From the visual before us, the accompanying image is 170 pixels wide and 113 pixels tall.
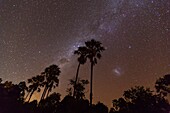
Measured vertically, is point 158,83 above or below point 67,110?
above

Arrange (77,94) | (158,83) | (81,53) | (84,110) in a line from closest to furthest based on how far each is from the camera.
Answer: (84,110) → (81,53) → (158,83) → (77,94)

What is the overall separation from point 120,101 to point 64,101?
17.5 meters

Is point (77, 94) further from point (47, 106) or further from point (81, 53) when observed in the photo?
point (81, 53)

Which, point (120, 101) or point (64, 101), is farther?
point (120, 101)

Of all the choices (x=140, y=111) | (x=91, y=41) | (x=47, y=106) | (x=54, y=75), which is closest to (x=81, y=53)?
(x=91, y=41)

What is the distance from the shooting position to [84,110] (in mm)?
50906

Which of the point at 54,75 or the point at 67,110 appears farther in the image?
the point at 54,75

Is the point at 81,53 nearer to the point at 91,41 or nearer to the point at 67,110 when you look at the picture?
the point at 91,41

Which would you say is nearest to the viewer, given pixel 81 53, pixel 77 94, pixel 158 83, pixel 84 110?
pixel 84 110

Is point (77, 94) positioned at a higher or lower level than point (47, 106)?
higher

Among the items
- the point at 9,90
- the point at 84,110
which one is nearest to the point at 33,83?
the point at 9,90

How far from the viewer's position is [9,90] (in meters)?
61.7

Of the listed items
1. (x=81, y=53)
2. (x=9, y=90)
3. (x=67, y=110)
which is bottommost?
(x=67, y=110)

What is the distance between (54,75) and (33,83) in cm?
756
